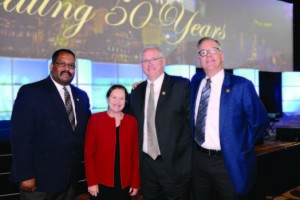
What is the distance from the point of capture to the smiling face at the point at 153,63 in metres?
2.32

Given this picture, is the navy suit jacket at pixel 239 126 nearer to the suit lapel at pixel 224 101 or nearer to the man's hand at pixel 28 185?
the suit lapel at pixel 224 101

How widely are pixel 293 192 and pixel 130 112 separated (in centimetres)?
292

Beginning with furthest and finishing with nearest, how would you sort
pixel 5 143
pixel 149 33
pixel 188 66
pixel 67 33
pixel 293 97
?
pixel 293 97, pixel 188 66, pixel 149 33, pixel 67 33, pixel 5 143

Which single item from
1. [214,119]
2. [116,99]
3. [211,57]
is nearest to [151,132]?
[116,99]

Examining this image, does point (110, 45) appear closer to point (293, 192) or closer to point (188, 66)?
point (188, 66)

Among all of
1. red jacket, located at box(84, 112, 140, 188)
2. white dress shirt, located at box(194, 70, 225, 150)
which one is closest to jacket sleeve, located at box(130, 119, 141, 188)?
red jacket, located at box(84, 112, 140, 188)

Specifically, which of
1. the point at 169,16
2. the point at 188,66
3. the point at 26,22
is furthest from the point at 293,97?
the point at 26,22

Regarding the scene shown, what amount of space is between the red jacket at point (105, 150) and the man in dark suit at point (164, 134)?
146 millimetres

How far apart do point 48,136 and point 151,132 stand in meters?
0.76

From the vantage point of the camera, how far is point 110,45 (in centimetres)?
541

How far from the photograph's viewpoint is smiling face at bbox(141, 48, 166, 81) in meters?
2.32

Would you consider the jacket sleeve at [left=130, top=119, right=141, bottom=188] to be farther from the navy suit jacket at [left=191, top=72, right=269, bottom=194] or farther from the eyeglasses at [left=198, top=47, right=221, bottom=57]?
the eyeglasses at [left=198, top=47, right=221, bottom=57]

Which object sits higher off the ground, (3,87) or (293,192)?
(3,87)

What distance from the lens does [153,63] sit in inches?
91.5
